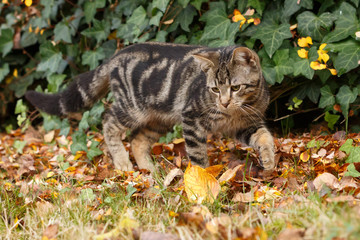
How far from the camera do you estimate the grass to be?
2.03 metres

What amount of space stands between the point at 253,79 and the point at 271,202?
3.64 feet

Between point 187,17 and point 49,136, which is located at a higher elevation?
point 187,17

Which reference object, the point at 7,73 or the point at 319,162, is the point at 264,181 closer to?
the point at 319,162

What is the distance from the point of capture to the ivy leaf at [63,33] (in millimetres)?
5117

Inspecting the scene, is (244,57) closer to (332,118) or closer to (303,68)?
(303,68)

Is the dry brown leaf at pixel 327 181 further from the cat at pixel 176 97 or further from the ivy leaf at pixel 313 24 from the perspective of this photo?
the ivy leaf at pixel 313 24

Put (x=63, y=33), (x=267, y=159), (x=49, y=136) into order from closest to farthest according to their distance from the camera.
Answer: (x=267, y=159) < (x=63, y=33) < (x=49, y=136)

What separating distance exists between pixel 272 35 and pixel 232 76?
81 centimetres

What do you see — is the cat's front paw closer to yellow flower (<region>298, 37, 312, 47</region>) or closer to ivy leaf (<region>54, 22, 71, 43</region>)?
yellow flower (<region>298, 37, 312, 47</region>)

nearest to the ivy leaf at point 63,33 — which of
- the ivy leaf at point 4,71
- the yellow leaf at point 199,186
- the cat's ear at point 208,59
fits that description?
the ivy leaf at point 4,71

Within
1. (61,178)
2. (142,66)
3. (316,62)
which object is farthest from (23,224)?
(316,62)

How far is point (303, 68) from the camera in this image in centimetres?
375

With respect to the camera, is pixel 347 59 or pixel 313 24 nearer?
pixel 347 59

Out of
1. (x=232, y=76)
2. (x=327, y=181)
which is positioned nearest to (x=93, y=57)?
(x=232, y=76)
